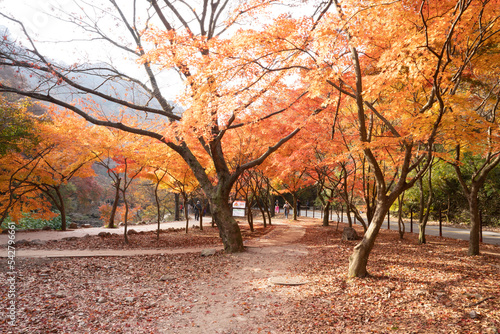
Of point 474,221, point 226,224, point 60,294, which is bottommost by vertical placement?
point 60,294

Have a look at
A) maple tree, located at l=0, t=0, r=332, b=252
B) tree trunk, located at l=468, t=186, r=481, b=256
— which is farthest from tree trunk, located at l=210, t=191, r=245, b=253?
tree trunk, located at l=468, t=186, r=481, b=256

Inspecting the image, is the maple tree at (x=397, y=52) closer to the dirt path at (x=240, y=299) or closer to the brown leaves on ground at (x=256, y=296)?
the brown leaves on ground at (x=256, y=296)

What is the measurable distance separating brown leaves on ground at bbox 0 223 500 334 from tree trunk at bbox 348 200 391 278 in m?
0.28

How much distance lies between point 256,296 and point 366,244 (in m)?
2.43

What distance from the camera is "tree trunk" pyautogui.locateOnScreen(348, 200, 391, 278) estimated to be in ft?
→ 17.6

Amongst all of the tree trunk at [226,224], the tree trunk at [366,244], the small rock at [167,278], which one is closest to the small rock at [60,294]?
the small rock at [167,278]

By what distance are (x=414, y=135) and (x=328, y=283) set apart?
3331mm

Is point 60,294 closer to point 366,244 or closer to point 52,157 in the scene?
point 366,244

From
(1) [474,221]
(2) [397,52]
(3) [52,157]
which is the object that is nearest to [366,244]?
(2) [397,52]

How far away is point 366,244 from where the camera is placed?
5.45m

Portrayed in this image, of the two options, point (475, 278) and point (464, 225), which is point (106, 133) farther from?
point (464, 225)

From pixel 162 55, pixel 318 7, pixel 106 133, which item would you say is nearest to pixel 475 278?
pixel 318 7

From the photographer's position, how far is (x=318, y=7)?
7766 mm

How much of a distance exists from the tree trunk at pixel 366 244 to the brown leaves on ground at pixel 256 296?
0.92 feet
